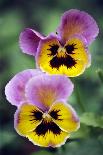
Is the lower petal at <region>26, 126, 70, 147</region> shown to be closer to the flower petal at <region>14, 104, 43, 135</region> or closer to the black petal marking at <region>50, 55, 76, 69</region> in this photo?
the flower petal at <region>14, 104, 43, 135</region>

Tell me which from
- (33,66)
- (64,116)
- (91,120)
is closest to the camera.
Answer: (64,116)

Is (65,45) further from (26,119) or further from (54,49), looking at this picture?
(26,119)

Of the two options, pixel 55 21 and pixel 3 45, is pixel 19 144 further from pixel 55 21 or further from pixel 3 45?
pixel 55 21

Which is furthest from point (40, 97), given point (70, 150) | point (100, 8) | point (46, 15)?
point (100, 8)

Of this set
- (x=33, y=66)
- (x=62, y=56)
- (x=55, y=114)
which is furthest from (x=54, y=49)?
(x=33, y=66)

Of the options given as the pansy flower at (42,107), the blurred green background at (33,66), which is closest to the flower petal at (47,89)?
the pansy flower at (42,107)

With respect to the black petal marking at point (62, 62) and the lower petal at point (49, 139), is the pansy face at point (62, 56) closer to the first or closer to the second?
the black petal marking at point (62, 62)
